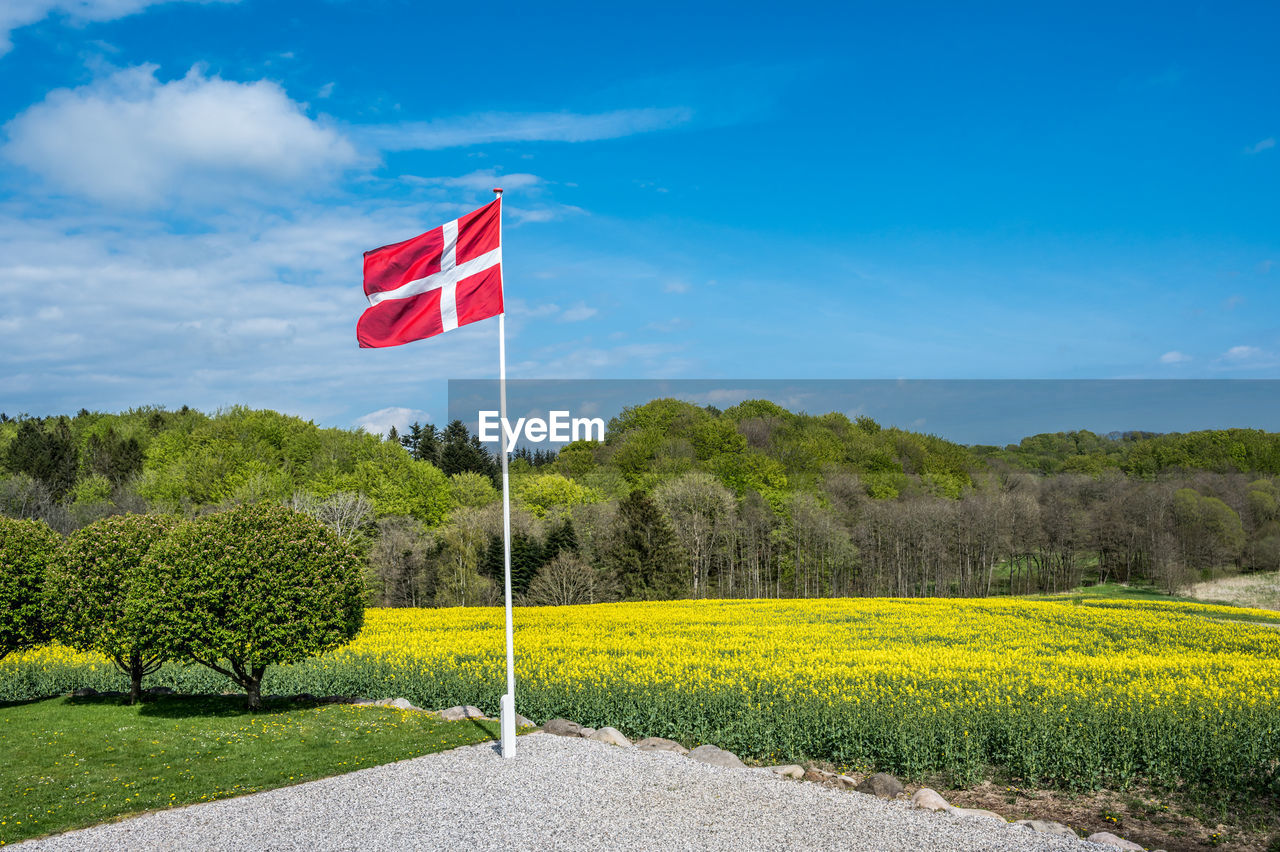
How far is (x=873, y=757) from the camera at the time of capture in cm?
1212

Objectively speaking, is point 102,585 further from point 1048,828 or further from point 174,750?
point 1048,828

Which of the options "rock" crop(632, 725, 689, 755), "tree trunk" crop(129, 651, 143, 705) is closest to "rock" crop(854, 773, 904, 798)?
"rock" crop(632, 725, 689, 755)

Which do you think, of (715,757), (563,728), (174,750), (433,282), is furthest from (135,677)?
(715,757)

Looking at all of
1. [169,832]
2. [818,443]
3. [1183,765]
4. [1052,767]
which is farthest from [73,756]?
[818,443]

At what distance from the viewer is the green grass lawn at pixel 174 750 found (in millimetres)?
10172

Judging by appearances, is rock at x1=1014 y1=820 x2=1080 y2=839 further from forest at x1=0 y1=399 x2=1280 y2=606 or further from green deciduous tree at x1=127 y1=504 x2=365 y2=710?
forest at x1=0 y1=399 x2=1280 y2=606

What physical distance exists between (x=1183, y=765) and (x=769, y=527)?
55.3 m

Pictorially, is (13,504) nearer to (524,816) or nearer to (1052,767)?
(524,816)

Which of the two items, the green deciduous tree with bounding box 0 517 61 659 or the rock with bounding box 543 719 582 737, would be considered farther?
the green deciduous tree with bounding box 0 517 61 659

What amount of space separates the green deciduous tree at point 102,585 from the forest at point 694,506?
30.9m

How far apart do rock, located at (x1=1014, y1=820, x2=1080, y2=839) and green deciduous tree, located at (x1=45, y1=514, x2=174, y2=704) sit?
1646 cm

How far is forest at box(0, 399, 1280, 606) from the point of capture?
179 ft

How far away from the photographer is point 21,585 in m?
19.5

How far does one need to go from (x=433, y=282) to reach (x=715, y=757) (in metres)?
8.33
